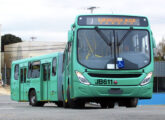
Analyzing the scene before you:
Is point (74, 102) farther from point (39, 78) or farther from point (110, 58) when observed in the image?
point (39, 78)

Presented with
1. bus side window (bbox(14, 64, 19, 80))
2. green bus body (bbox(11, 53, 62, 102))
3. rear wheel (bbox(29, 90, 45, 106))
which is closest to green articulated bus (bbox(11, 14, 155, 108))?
green bus body (bbox(11, 53, 62, 102))

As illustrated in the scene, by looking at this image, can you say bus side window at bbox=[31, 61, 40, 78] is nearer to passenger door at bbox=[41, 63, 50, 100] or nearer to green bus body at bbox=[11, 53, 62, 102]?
green bus body at bbox=[11, 53, 62, 102]

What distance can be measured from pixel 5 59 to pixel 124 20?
80339mm

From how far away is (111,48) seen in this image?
18266mm

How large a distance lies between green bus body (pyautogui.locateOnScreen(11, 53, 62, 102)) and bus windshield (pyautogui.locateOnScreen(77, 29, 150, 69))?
5313 millimetres

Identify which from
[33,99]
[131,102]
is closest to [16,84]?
[33,99]

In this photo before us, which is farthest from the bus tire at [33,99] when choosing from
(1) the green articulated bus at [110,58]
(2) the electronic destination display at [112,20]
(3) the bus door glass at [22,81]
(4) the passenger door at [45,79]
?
(2) the electronic destination display at [112,20]

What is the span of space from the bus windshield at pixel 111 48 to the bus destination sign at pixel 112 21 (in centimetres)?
28

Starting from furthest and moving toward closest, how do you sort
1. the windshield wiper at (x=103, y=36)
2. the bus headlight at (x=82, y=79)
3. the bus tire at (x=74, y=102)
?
the bus tire at (x=74, y=102)
the windshield wiper at (x=103, y=36)
the bus headlight at (x=82, y=79)

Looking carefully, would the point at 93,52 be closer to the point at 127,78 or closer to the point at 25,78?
the point at 127,78

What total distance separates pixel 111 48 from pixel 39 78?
841cm

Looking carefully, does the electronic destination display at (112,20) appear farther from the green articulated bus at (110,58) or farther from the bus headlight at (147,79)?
the bus headlight at (147,79)

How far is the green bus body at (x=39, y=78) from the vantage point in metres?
23.8

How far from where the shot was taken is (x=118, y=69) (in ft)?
59.4
